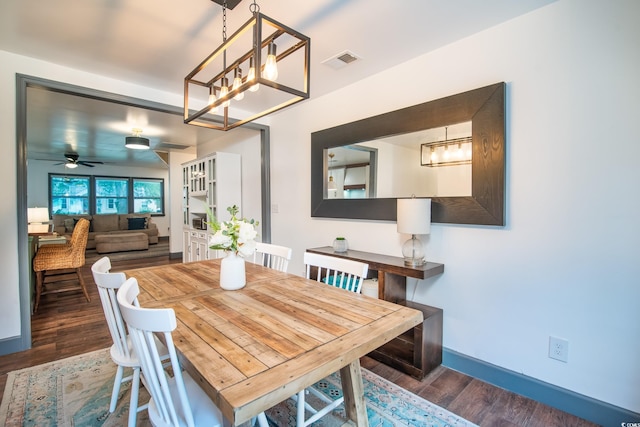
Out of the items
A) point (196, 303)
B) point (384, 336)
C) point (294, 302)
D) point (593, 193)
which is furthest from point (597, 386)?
point (196, 303)

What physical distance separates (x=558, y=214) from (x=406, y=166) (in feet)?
3.40

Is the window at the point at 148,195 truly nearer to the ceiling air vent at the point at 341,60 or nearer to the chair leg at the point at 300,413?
the ceiling air vent at the point at 341,60

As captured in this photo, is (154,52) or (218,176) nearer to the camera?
(154,52)

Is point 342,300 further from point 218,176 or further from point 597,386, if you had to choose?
point 218,176

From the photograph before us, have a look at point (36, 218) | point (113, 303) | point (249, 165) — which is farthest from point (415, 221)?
point (36, 218)

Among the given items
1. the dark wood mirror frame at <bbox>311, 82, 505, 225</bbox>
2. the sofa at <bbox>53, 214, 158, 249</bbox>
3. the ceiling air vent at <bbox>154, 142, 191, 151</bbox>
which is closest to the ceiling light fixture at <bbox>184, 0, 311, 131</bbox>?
the dark wood mirror frame at <bbox>311, 82, 505, 225</bbox>

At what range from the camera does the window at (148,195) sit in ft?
30.9

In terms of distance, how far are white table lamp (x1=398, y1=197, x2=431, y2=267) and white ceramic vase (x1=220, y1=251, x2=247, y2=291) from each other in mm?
1180

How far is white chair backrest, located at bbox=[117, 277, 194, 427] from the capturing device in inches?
34.8

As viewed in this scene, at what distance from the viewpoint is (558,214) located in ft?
5.72

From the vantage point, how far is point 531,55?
72.2 inches

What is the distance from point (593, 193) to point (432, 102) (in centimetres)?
113

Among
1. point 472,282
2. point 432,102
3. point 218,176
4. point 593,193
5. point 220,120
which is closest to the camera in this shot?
point 593,193

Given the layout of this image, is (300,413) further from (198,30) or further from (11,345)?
(11,345)
